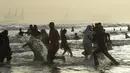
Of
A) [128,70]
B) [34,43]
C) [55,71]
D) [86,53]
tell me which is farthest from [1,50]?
[128,70]

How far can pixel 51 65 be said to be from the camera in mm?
14227

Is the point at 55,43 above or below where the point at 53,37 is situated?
below

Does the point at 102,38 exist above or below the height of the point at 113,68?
above

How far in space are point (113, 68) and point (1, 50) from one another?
18.5 ft

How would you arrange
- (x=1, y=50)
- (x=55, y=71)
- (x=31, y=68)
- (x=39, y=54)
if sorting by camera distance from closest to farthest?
(x=55, y=71) → (x=31, y=68) → (x=1, y=50) → (x=39, y=54)

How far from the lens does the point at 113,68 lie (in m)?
13.2

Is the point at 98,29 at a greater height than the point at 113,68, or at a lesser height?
greater

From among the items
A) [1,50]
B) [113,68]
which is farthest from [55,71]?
[1,50]

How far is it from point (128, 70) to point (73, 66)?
2778 millimetres

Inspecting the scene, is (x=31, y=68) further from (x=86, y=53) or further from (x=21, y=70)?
(x=86, y=53)

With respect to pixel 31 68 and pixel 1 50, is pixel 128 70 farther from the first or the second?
pixel 1 50

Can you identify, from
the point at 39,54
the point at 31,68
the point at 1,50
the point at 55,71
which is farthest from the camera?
the point at 39,54

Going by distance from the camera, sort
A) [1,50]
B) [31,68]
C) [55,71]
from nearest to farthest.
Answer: [55,71] < [31,68] < [1,50]

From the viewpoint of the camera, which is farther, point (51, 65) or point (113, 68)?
point (51, 65)
